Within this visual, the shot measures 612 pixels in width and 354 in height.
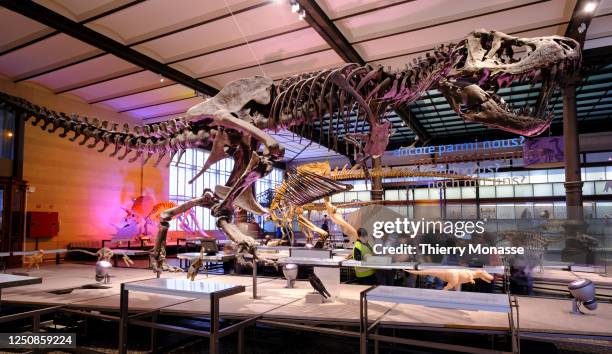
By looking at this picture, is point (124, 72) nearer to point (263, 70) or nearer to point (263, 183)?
point (263, 70)

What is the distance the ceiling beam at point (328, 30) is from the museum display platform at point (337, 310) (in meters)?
5.04

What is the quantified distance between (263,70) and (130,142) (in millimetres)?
5004

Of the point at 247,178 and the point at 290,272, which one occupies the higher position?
the point at 247,178

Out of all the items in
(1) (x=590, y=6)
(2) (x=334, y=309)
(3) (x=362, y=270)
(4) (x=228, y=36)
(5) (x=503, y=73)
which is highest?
(4) (x=228, y=36)

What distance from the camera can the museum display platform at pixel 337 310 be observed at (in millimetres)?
3963

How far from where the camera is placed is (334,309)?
479 cm

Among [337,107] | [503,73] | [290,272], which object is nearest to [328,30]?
[337,107]

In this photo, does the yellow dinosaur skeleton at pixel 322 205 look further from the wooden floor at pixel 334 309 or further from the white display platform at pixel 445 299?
the white display platform at pixel 445 299

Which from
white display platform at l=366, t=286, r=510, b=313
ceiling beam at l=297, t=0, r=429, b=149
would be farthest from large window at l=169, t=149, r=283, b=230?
white display platform at l=366, t=286, r=510, b=313

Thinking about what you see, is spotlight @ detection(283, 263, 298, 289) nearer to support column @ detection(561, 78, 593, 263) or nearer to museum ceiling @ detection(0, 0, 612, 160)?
museum ceiling @ detection(0, 0, 612, 160)

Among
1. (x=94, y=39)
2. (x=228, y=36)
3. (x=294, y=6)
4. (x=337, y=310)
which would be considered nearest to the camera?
(x=337, y=310)

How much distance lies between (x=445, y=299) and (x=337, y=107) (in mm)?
2447

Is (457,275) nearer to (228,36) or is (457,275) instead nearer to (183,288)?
(183,288)

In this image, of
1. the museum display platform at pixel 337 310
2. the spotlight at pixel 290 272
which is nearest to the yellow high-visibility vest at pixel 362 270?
the museum display platform at pixel 337 310
